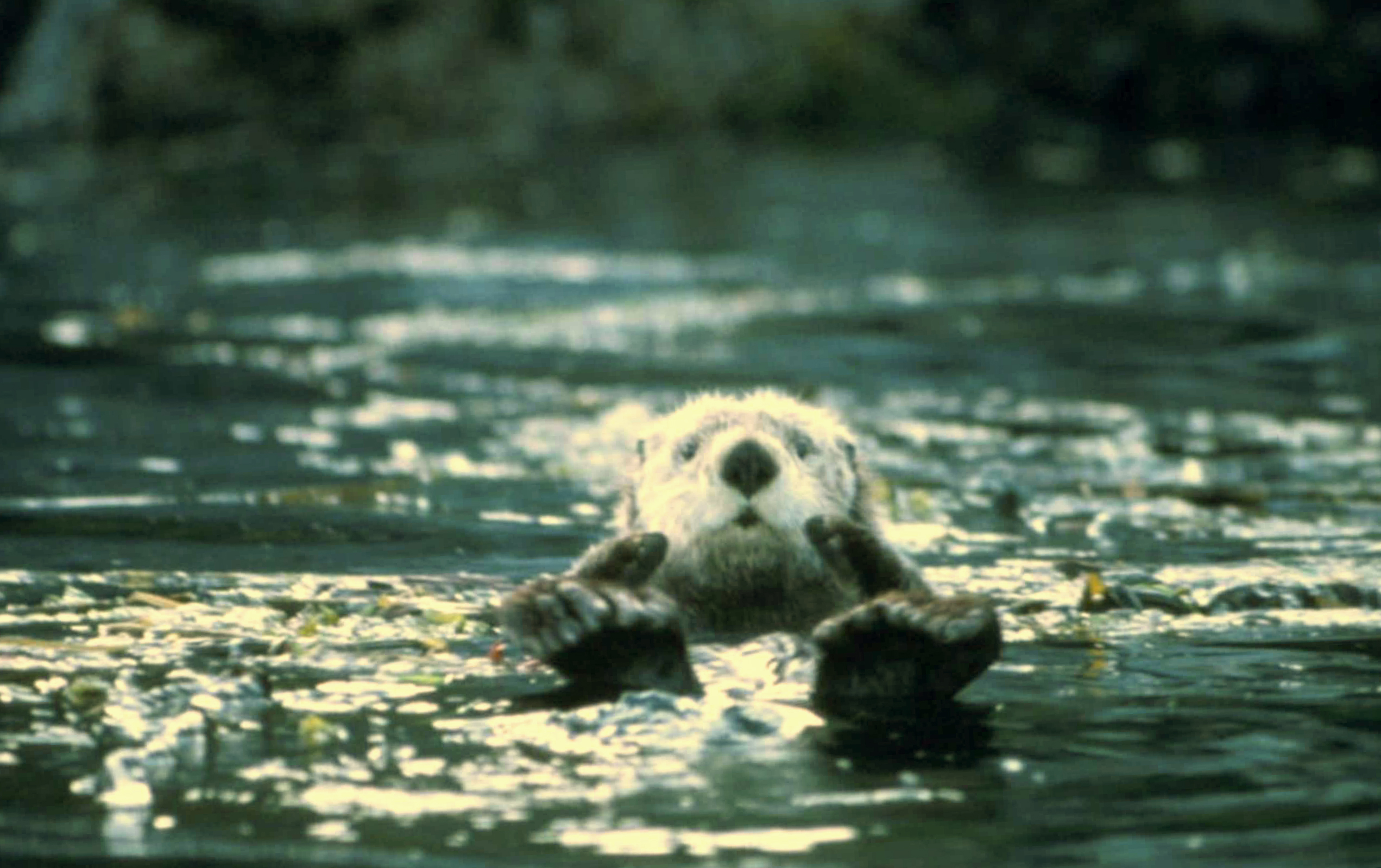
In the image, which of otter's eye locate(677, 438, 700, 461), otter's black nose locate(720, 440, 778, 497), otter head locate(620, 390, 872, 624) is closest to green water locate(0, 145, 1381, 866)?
otter head locate(620, 390, 872, 624)

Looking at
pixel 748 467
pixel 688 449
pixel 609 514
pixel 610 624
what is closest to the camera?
pixel 610 624

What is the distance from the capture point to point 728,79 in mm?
23734

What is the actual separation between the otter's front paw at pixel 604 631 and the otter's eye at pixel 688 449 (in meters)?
0.77

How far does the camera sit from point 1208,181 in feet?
69.6

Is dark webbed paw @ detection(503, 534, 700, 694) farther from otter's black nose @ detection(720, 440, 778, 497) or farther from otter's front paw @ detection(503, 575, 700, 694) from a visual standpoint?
otter's black nose @ detection(720, 440, 778, 497)

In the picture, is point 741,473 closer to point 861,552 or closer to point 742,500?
point 742,500

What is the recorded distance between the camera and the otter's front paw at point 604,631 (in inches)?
166

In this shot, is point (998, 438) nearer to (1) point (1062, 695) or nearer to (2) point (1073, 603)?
(2) point (1073, 603)

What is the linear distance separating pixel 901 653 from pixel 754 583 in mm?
705

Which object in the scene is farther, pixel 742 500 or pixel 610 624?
pixel 742 500

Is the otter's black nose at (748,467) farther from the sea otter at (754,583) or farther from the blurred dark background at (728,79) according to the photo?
the blurred dark background at (728,79)

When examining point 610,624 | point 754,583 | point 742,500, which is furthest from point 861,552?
point 610,624

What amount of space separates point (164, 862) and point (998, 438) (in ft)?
19.9

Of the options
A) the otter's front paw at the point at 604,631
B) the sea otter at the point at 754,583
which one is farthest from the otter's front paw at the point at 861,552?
the otter's front paw at the point at 604,631
